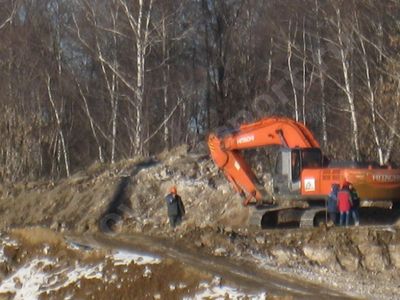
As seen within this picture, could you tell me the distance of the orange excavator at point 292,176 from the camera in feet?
88.2

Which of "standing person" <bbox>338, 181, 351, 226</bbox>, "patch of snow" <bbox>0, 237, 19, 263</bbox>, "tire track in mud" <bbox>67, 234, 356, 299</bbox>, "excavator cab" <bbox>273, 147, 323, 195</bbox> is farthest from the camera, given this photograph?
"excavator cab" <bbox>273, 147, 323, 195</bbox>

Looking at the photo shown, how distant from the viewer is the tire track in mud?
1981cm

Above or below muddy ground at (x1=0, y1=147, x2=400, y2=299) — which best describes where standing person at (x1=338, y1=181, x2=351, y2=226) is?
above

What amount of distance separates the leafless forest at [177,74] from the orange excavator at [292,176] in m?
7.39

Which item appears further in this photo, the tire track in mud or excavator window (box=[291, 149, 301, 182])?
excavator window (box=[291, 149, 301, 182])

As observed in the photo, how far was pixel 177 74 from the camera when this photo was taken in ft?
157

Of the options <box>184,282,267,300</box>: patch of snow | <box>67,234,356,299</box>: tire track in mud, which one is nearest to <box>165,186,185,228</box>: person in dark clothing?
<box>67,234,356,299</box>: tire track in mud

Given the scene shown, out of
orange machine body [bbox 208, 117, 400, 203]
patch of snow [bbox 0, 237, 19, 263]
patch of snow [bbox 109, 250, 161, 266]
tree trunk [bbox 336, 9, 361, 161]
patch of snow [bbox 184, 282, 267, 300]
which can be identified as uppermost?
tree trunk [bbox 336, 9, 361, 161]

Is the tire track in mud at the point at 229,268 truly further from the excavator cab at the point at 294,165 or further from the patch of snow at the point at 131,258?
the excavator cab at the point at 294,165

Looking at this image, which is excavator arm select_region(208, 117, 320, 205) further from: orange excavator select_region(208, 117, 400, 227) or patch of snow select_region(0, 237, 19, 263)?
patch of snow select_region(0, 237, 19, 263)

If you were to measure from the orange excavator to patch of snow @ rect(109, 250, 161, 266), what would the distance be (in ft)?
19.4

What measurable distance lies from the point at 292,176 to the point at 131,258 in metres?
6.99

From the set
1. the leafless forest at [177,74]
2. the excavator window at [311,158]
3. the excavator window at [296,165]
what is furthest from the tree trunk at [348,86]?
the excavator window at [296,165]

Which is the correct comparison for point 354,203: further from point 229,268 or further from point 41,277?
point 41,277
